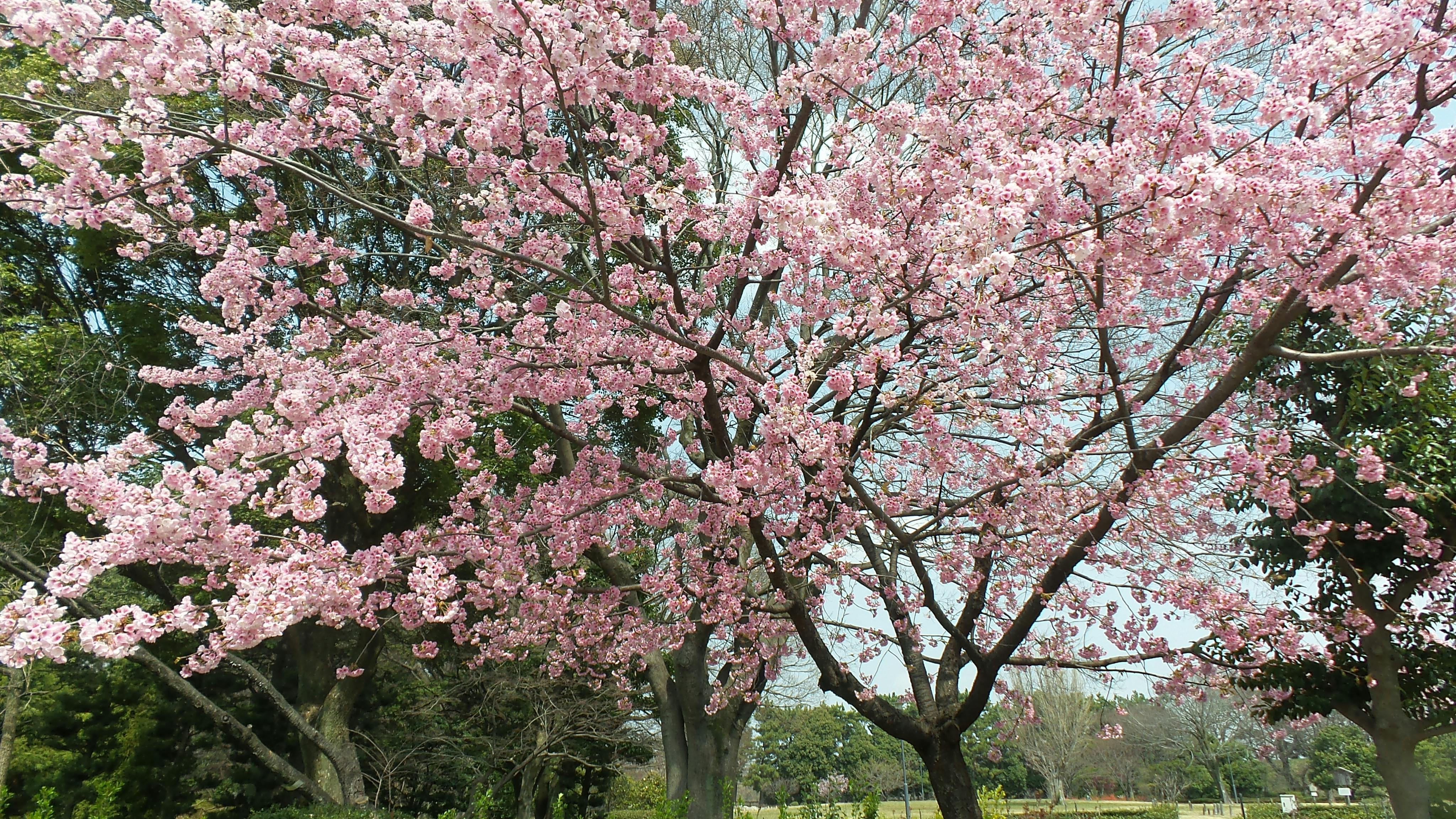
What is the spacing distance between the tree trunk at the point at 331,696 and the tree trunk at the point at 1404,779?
1123 cm

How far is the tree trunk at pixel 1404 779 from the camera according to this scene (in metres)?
7.29

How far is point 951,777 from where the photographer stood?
6184 mm

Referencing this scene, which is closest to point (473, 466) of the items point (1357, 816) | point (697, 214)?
point (697, 214)

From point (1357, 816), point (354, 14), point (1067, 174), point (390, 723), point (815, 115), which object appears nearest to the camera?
point (1067, 174)

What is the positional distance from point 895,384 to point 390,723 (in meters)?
13.8

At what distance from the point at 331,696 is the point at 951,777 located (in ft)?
29.7

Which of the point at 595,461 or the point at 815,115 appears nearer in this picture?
the point at 595,461

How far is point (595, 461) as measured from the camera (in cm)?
644

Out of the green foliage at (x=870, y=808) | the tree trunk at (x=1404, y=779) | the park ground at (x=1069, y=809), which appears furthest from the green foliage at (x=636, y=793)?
the tree trunk at (x=1404, y=779)

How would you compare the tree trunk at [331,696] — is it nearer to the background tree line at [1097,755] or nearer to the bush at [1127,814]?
the bush at [1127,814]

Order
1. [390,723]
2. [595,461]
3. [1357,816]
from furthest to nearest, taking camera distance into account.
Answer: [390,723] → [1357,816] → [595,461]

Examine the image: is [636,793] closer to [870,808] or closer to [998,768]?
[870,808]

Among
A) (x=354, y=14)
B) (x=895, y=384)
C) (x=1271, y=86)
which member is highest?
(x=354, y=14)

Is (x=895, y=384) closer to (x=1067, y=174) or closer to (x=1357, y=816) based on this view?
(x=1067, y=174)
